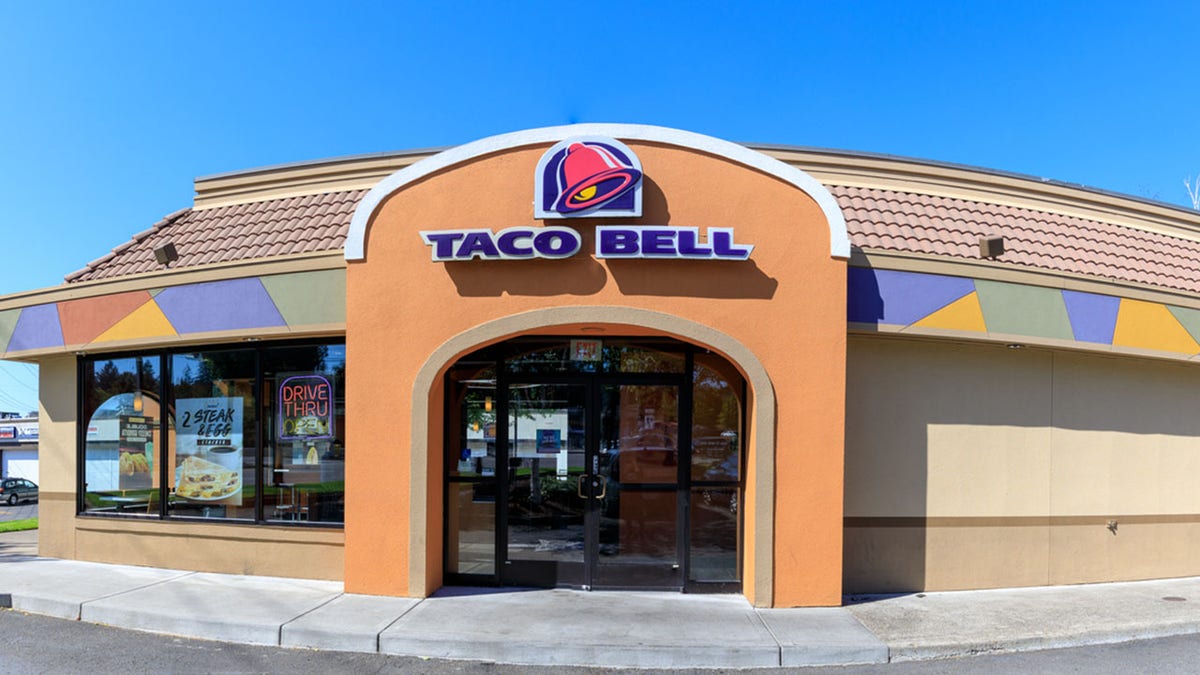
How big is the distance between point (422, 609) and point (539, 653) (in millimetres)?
1698

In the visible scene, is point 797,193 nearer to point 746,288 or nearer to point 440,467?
point 746,288

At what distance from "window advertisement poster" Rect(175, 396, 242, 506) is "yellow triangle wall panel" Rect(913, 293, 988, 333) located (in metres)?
8.68

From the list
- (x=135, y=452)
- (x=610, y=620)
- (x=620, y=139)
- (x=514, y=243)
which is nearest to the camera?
(x=610, y=620)

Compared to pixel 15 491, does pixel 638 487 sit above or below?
above

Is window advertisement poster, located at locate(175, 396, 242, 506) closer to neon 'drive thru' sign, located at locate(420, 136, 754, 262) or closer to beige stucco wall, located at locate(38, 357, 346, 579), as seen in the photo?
beige stucco wall, located at locate(38, 357, 346, 579)

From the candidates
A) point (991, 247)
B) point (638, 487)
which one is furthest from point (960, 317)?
point (638, 487)

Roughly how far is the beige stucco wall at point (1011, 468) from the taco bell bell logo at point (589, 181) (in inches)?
130

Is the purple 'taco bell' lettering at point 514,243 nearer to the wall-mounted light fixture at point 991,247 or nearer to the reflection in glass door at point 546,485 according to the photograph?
the reflection in glass door at point 546,485

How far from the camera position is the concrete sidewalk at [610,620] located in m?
6.37

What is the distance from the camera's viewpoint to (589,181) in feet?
25.6

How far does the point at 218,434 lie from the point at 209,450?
0.90 ft

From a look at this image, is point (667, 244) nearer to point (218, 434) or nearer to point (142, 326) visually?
point (218, 434)

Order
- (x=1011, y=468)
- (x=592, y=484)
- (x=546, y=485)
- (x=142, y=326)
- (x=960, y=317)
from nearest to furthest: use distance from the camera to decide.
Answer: (x=960, y=317) → (x=592, y=484) → (x=546, y=485) → (x=1011, y=468) → (x=142, y=326)

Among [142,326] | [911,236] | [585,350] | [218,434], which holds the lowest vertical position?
[218,434]
